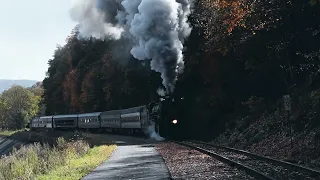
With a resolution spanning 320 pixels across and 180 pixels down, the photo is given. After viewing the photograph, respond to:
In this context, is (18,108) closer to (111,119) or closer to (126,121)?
(111,119)

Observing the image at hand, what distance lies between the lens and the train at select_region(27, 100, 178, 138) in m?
31.5

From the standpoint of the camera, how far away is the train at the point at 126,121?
3152 centimetres

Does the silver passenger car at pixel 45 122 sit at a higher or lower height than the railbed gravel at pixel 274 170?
higher

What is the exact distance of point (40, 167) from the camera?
18.9 meters

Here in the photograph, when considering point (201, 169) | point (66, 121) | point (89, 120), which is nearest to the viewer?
point (201, 169)

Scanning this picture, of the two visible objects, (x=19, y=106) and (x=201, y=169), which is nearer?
(x=201, y=169)

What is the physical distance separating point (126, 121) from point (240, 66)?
1488 centimetres

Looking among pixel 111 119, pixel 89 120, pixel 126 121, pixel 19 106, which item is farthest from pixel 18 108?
pixel 126 121

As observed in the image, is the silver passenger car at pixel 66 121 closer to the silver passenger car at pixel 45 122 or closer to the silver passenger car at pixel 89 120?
the silver passenger car at pixel 89 120

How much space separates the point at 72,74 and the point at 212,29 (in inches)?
2412

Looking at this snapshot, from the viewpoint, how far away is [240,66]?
3362 centimetres

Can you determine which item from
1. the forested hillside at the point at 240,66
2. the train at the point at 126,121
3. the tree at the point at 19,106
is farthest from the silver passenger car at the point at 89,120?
the tree at the point at 19,106

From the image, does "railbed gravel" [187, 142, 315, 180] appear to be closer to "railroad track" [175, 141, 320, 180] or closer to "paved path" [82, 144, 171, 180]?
"railroad track" [175, 141, 320, 180]

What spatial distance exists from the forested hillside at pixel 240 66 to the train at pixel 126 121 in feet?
5.59
